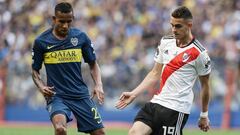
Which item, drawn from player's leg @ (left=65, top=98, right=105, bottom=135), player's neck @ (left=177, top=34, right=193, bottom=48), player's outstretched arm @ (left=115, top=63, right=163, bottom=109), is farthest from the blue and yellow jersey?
player's neck @ (left=177, top=34, right=193, bottom=48)

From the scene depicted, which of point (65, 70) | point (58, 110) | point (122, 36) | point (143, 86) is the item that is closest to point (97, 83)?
Result: point (65, 70)

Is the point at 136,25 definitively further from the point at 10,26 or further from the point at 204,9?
the point at 10,26

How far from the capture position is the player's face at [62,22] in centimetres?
965

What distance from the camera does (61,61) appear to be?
9.80 meters

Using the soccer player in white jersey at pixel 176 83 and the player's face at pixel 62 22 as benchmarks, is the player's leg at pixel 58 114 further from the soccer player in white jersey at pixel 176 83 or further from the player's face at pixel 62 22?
the soccer player in white jersey at pixel 176 83

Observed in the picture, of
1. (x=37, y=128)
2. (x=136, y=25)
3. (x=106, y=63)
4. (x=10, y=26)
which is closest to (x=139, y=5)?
(x=136, y=25)

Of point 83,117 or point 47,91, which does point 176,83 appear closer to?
point 83,117

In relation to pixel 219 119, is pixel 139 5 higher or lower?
higher

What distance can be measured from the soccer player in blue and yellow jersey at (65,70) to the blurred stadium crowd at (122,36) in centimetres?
917

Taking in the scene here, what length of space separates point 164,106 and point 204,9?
12.5 m

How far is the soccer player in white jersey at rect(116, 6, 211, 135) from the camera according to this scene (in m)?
8.67

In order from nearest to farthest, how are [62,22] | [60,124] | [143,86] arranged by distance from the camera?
[143,86] → [60,124] → [62,22]

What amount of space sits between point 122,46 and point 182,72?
1198 cm

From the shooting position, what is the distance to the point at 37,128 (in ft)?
61.4
